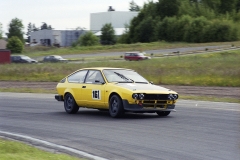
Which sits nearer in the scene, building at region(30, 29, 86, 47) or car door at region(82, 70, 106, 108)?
car door at region(82, 70, 106, 108)

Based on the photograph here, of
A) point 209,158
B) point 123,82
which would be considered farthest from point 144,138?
point 123,82

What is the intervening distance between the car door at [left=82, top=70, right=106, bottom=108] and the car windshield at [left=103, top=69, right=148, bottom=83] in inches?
8.1

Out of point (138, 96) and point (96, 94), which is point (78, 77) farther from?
point (138, 96)

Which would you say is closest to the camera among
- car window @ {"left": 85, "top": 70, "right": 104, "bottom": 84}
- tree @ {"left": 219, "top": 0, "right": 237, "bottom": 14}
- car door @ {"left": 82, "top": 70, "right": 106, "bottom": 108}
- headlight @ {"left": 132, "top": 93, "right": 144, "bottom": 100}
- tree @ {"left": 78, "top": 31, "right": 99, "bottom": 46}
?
headlight @ {"left": 132, "top": 93, "right": 144, "bottom": 100}

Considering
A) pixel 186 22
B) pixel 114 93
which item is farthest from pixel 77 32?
pixel 114 93

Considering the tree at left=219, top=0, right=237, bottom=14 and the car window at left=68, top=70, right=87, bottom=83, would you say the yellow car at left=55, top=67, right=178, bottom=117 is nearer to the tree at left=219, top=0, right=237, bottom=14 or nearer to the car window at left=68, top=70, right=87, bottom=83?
the car window at left=68, top=70, right=87, bottom=83

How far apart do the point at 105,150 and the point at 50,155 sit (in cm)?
123

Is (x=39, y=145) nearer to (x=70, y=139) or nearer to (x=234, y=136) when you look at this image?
(x=70, y=139)

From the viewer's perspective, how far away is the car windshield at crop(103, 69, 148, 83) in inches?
612

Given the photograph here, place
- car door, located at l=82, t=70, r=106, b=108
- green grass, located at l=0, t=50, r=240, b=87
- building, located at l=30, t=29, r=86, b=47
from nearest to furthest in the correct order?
car door, located at l=82, t=70, r=106, b=108 < green grass, located at l=0, t=50, r=240, b=87 < building, located at l=30, t=29, r=86, b=47

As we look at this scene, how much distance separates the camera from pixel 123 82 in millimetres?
15344

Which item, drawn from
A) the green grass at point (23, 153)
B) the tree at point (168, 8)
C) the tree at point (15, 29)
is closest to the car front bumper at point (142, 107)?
the green grass at point (23, 153)

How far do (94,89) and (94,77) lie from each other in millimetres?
487

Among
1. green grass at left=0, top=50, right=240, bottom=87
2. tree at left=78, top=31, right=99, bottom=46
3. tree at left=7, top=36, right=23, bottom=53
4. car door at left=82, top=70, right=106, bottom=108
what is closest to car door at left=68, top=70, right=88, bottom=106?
car door at left=82, top=70, right=106, bottom=108
